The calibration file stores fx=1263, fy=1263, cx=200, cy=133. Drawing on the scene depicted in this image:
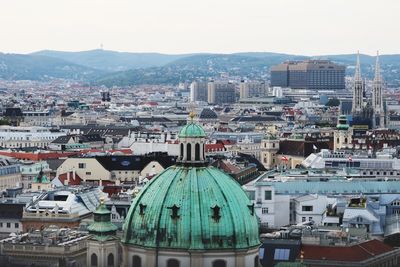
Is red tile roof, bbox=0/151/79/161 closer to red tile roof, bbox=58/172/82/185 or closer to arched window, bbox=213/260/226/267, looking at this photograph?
red tile roof, bbox=58/172/82/185

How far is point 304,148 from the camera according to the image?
13462 cm

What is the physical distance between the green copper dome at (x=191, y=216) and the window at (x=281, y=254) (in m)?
12.1

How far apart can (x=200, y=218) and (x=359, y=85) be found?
15456 cm

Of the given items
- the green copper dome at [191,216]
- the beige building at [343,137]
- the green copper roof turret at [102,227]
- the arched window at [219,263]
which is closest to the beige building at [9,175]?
the beige building at [343,137]

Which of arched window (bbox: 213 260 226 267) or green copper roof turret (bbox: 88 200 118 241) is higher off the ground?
green copper roof turret (bbox: 88 200 118 241)

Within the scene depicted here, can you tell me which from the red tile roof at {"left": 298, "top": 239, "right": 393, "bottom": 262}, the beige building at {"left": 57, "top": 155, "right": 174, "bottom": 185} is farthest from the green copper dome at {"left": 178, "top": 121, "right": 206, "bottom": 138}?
the beige building at {"left": 57, "top": 155, "right": 174, "bottom": 185}

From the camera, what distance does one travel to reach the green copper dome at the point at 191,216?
1752 inches

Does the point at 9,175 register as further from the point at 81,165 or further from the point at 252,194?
the point at 252,194

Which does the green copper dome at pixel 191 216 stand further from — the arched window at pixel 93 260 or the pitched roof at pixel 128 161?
the pitched roof at pixel 128 161

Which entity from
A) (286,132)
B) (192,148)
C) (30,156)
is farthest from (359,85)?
(192,148)

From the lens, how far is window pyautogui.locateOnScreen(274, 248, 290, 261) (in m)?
58.0

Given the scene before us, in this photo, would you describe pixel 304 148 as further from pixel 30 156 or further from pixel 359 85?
pixel 359 85

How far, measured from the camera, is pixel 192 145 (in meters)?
46.6

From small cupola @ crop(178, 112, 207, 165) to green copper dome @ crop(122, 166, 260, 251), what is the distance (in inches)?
18.3
